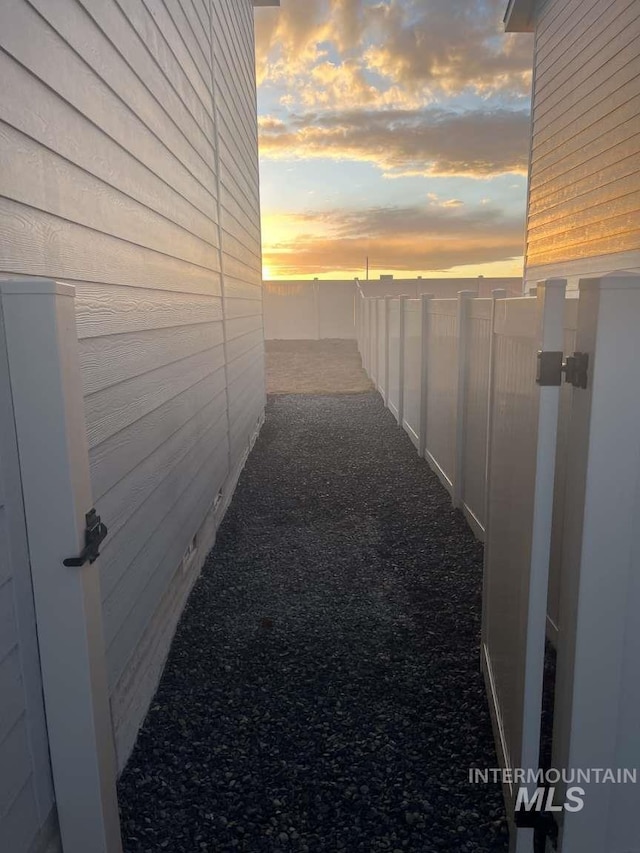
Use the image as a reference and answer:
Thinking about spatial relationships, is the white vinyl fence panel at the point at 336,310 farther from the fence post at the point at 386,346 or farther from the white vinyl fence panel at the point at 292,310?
the fence post at the point at 386,346

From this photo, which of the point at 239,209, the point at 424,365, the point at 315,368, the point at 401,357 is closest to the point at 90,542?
the point at 424,365

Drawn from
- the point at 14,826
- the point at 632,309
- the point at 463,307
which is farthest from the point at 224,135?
the point at 14,826

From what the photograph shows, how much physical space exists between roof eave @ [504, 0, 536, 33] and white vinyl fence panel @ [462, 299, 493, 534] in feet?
21.0

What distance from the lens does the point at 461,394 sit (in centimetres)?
491

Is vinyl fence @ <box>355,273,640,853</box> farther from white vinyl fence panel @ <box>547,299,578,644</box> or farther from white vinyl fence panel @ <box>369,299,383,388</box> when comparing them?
white vinyl fence panel @ <box>369,299,383,388</box>

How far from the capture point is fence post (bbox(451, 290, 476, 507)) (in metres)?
4.78

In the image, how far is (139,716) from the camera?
8.39ft

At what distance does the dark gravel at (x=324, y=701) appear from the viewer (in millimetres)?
2057

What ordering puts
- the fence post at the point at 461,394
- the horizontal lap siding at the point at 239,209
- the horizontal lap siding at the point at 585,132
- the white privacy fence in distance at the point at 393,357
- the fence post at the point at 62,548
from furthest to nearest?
the white privacy fence in distance at the point at 393,357 < the horizontal lap siding at the point at 585,132 < the horizontal lap siding at the point at 239,209 < the fence post at the point at 461,394 < the fence post at the point at 62,548

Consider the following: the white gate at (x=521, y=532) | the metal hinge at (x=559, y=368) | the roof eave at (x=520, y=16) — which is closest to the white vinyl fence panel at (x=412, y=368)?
the white gate at (x=521, y=532)

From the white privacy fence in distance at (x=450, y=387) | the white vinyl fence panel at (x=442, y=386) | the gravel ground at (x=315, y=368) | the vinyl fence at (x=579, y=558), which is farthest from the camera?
the gravel ground at (x=315, y=368)

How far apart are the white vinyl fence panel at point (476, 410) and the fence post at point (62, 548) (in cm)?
314

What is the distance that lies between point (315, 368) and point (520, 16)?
34.5ft

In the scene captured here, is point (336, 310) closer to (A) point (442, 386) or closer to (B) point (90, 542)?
(A) point (442, 386)
